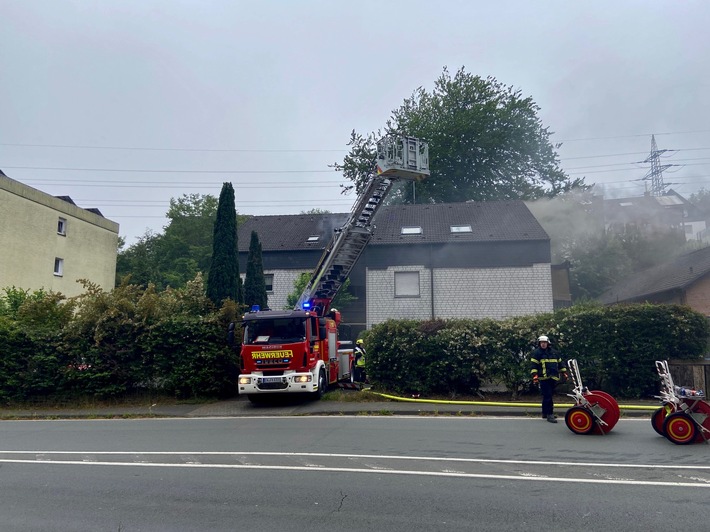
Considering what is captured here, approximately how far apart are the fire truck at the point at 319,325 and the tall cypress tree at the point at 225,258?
2348 mm

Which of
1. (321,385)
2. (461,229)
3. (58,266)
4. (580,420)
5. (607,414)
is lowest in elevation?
(580,420)

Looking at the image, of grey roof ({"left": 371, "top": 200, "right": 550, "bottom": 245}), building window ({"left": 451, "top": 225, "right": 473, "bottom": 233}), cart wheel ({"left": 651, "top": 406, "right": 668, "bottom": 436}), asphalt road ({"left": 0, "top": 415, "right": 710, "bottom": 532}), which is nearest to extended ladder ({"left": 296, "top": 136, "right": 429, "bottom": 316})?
asphalt road ({"left": 0, "top": 415, "right": 710, "bottom": 532})

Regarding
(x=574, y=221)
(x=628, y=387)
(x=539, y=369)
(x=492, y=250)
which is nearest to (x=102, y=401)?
(x=539, y=369)

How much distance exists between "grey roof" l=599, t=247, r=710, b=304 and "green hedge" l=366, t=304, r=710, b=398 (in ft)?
43.8

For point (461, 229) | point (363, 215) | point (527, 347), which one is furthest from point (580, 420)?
point (461, 229)

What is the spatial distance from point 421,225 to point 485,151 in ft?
40.1

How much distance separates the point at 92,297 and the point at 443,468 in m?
12.6

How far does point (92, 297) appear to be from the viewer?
1633 centimetres

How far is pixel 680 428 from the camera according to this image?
8211mm

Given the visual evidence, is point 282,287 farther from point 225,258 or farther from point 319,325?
point 319,325

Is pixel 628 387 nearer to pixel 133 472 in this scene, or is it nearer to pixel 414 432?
pixel 414 432

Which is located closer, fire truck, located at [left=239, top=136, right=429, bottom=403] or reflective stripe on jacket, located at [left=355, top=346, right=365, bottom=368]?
fire truck, located at [left=239, top=136, right=429, bottom=403]

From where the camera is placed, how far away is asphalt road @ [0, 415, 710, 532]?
531 cm

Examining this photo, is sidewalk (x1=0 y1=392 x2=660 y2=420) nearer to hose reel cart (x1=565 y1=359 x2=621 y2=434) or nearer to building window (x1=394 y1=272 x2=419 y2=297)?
hose reel cart (x1=565 y1=359 x2=621 y2=434)
